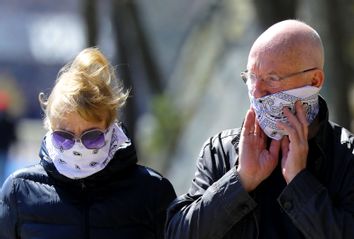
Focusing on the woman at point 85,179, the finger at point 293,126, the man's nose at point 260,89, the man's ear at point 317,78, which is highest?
the man's ear at point 317,78

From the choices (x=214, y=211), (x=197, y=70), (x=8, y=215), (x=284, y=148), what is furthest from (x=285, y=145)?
(x=197, y=70)

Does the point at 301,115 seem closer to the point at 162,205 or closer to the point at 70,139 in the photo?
the point at 162,205

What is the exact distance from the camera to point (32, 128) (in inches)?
1093

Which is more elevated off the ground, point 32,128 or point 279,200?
point 279,200

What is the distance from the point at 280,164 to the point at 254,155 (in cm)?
14

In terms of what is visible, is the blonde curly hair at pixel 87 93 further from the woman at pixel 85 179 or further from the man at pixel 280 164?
the man at pixel 280 164

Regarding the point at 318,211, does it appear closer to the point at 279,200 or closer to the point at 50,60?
the point at 279,200

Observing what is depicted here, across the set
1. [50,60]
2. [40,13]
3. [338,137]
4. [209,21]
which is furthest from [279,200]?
[40,13]

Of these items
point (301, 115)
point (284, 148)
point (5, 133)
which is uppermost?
point (301, 115)

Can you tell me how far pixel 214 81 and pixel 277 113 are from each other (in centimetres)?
964

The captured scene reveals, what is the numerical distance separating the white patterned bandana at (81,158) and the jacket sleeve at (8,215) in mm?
255

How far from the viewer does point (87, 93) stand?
165 inches

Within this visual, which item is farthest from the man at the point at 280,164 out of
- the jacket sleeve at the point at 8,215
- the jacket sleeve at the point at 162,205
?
the jacket sleeve at the point at 8,215

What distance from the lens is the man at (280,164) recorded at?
12.0 ft
